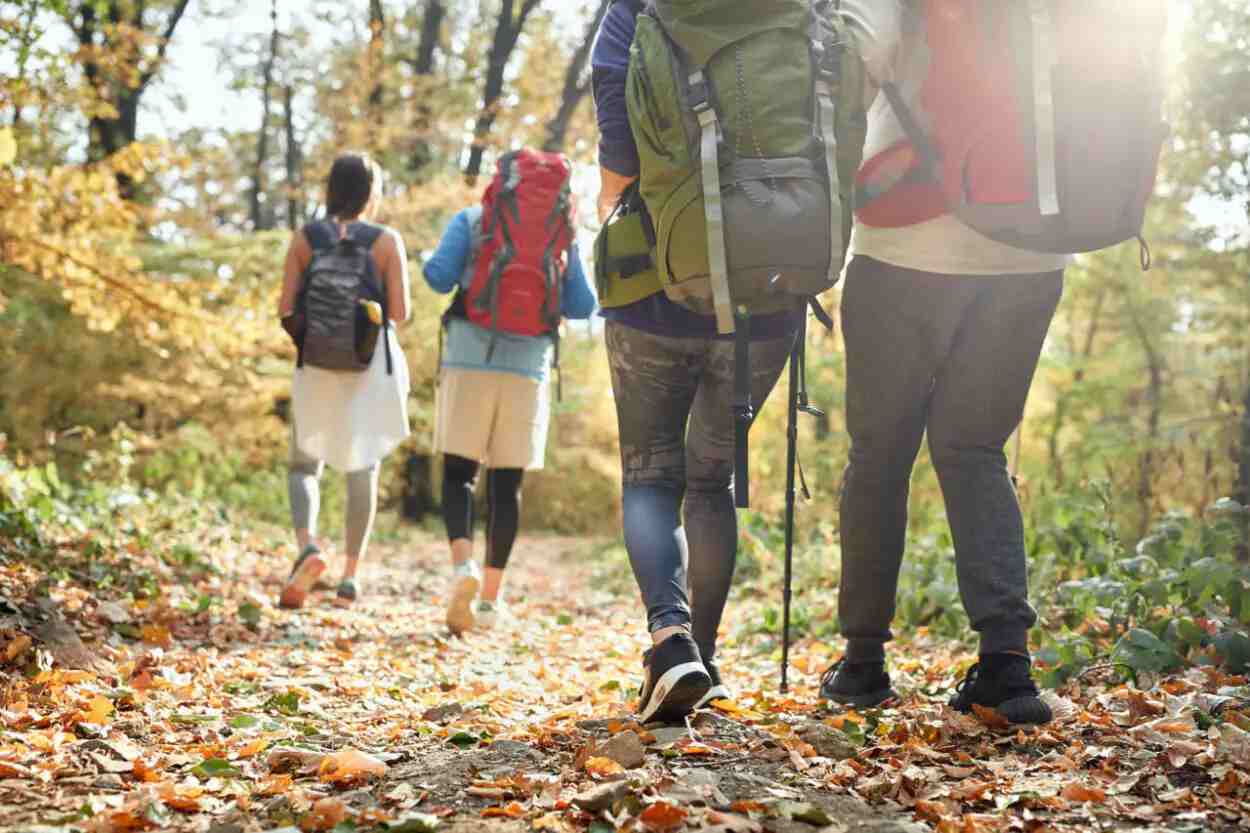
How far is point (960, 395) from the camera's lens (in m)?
3.02

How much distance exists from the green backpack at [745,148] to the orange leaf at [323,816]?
1.33 m

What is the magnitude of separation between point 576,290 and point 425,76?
9652 millimetres

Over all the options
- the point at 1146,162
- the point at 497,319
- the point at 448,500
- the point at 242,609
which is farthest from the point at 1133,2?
the point at 242,609

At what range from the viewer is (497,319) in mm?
5148

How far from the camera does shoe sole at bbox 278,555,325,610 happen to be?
17.8 feet

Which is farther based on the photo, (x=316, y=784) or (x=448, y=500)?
(x=448, y=500)

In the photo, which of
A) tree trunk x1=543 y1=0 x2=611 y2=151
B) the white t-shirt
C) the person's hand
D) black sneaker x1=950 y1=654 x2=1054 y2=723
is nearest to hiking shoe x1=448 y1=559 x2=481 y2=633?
the person's hand

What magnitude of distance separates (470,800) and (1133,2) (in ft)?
7.79

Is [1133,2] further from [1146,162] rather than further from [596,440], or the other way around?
[596,440]

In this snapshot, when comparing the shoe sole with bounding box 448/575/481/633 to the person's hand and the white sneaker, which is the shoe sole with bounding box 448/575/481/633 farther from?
the person's hand

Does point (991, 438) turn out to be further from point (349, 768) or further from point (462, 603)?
point (462, 603)

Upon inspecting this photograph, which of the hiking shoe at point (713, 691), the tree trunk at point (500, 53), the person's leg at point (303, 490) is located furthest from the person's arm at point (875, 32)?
the tree trunk at point (500, 53)

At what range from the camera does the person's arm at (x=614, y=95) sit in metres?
2.81

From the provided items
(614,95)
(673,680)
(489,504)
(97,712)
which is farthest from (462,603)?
(614,95)
